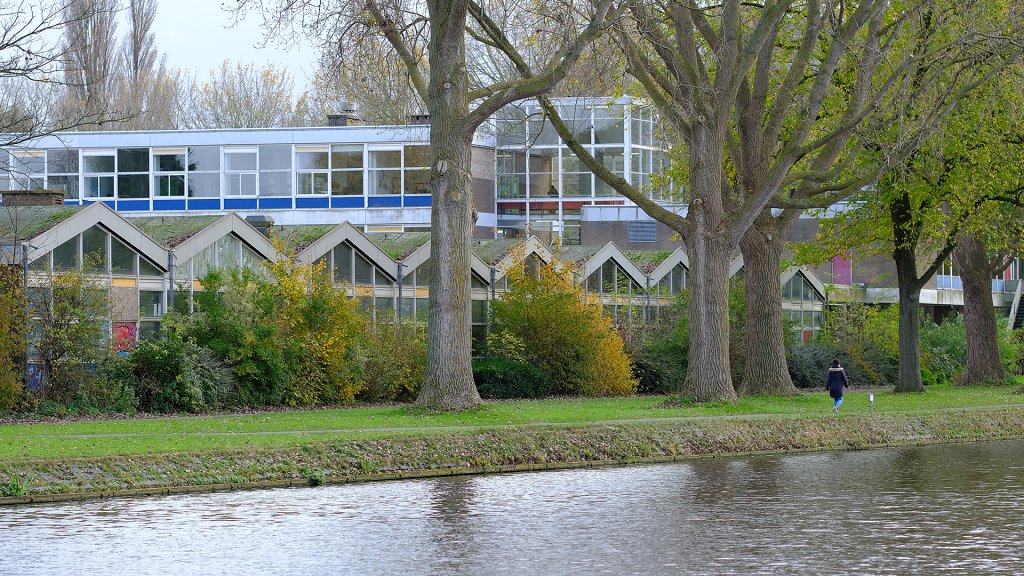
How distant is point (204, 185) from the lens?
181 ft

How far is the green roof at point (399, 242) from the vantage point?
36688 millimetres

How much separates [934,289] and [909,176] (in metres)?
35.6

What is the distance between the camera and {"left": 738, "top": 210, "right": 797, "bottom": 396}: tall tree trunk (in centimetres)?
3297

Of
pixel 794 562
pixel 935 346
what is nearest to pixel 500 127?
pixel 935 346

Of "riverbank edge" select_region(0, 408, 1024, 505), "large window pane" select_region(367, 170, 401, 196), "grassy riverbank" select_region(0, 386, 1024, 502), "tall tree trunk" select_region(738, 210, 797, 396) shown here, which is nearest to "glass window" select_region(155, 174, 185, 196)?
"large window pane" select_region(367, 170, 401, 196)

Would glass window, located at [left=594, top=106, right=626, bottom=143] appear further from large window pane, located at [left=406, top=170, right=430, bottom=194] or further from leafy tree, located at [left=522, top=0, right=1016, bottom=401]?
leafy tree, located at [left=522, top=0, right=1016, bottom=401]

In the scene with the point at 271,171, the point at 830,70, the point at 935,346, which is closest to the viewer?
the point at 830,70

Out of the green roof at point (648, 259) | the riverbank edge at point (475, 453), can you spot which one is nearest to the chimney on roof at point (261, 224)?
the green roof at point (648, 259)

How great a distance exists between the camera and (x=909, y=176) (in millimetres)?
35500

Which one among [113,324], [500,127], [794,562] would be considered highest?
[500,127]

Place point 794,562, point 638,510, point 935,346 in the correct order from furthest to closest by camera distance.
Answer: point 935,346
point 638,510
point 794,562

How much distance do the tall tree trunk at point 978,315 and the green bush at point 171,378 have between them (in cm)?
2690

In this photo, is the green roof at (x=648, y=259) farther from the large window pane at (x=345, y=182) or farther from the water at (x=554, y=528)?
the water at (x=554, y=528)

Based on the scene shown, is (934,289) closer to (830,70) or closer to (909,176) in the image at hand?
(909,176)
